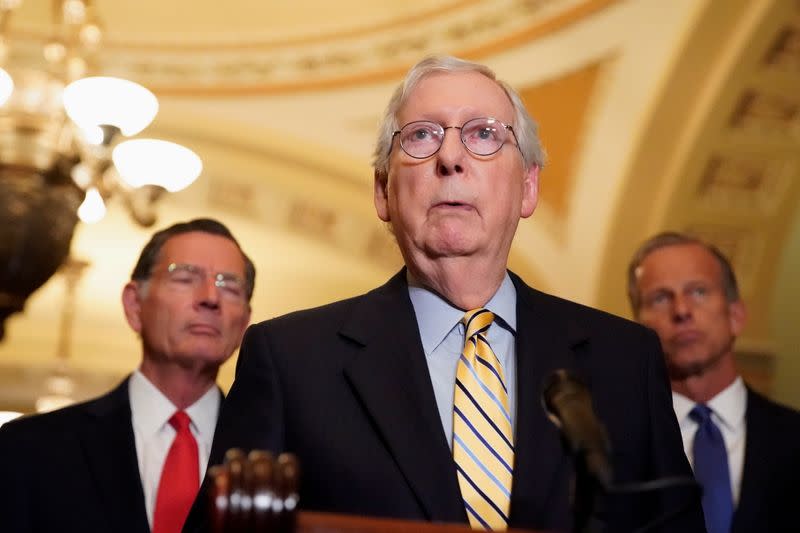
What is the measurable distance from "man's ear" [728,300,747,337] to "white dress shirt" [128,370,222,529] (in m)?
1.62

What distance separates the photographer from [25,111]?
6211 mm

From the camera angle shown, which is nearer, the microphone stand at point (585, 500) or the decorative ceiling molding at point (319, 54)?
the microphone stand at point (585, 500)

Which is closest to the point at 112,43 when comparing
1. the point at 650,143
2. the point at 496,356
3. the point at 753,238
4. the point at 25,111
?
the point at 25,111

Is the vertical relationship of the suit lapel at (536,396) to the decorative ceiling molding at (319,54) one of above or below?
below

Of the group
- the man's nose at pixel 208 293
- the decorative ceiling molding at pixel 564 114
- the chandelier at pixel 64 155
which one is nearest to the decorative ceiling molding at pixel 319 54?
the decorative ceiling molding at pixel 564 114

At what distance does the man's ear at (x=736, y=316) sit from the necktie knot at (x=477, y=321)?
1773mm

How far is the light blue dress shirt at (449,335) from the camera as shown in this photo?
2.09m

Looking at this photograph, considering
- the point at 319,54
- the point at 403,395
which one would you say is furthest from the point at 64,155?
the point at 319,54

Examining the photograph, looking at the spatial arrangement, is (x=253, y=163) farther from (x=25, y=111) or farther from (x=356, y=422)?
(x=356, y=422)

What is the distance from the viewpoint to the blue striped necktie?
121 inches

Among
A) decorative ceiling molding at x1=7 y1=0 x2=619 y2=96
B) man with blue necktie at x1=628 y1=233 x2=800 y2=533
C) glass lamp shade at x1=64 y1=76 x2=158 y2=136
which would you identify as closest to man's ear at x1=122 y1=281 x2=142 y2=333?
man with blue necktie at x1=628 y1=233 x2=800 y2=533

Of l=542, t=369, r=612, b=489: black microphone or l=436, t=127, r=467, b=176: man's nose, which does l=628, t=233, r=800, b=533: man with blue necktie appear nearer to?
l=436, t=127, r=467, b=176: man's nose

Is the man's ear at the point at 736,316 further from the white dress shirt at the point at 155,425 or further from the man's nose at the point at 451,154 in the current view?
the man's nose at the point at 451,154

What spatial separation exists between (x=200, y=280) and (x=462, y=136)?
4.59 feet
